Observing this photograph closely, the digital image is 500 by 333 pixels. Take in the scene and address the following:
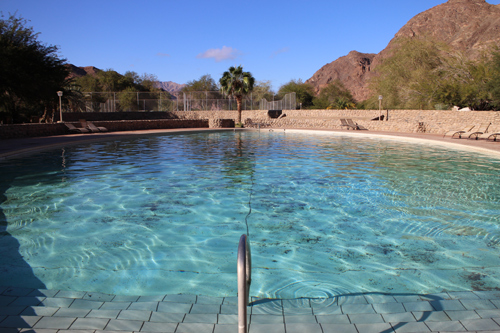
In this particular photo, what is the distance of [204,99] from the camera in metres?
37.3

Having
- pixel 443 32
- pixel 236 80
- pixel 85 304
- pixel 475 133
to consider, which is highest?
pixel 443 32

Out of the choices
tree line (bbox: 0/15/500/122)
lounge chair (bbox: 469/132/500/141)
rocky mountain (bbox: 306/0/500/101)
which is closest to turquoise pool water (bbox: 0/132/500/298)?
lounge chair (bbox: 469/132/500/141)

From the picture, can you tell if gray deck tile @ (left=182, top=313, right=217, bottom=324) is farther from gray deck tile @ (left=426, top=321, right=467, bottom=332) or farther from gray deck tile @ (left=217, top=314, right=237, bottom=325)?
gray deck tile @ (left=426, top=321, right=467, bottom=332)

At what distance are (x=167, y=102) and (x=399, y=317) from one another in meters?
35.8

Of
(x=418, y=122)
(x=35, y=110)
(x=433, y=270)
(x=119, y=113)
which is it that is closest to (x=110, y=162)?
(x=433, y=270)

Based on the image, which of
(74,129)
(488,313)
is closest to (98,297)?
(488,313)

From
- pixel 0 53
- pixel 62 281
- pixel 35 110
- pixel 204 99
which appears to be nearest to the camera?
pixel 62 281

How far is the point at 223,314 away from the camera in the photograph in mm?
2801

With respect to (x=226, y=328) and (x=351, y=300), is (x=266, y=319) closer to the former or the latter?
(x=226, y=328)

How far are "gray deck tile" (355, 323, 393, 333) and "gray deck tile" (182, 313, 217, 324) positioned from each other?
1032 mm

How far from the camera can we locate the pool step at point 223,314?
250 centimetres

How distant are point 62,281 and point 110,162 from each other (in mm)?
8616

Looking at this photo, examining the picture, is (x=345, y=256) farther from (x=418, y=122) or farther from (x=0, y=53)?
(x=0, y=53)

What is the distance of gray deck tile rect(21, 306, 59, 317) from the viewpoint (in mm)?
2666
